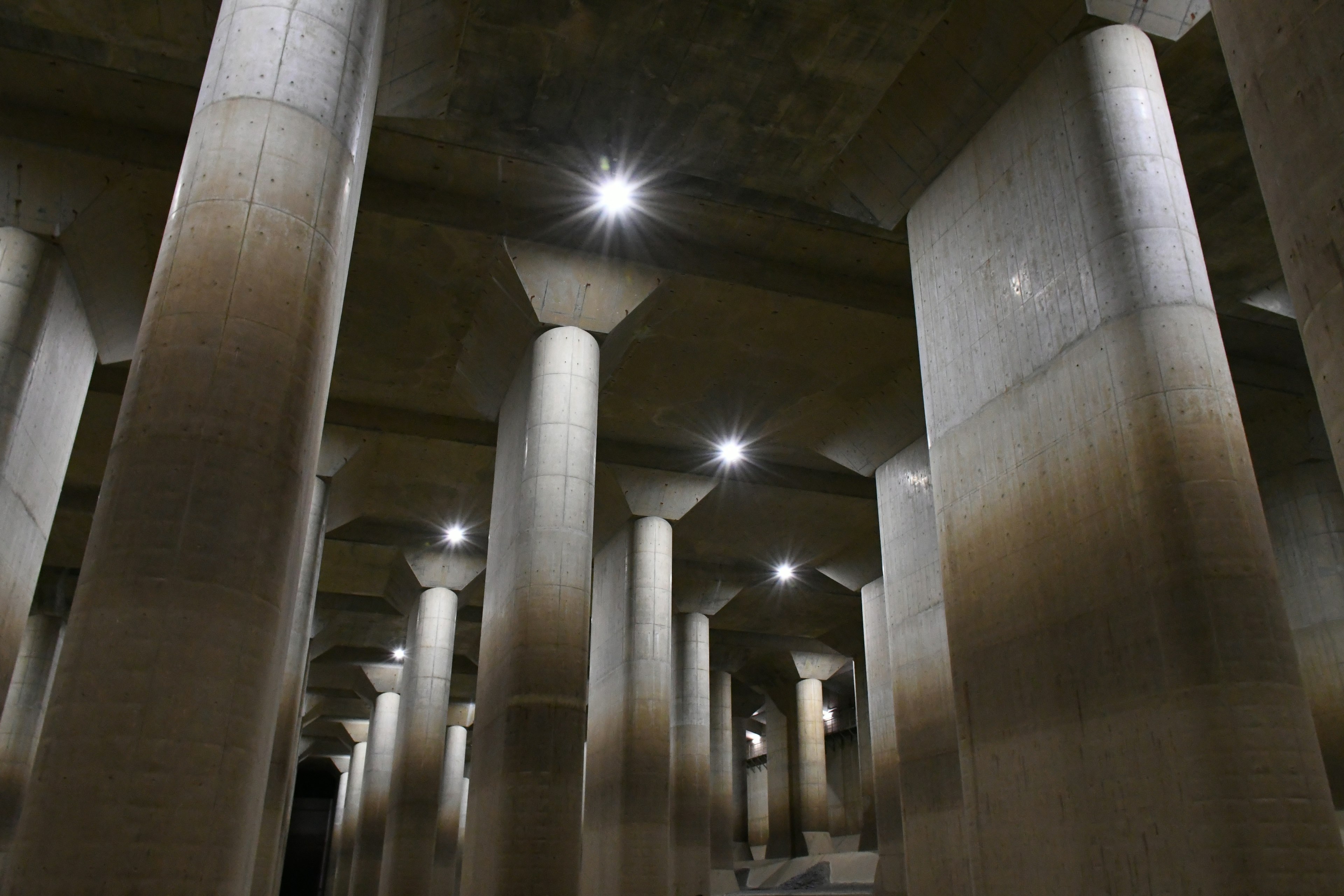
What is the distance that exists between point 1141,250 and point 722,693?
29.7 metres

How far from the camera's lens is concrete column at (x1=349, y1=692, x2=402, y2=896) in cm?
3356

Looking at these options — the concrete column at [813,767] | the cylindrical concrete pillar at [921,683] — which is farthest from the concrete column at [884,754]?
the concrete column at [813,767]

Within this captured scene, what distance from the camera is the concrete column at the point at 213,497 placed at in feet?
18.3

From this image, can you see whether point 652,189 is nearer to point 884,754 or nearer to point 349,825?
point 884,754

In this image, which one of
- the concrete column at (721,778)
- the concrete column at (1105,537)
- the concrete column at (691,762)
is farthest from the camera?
the concrete column at (721,778)

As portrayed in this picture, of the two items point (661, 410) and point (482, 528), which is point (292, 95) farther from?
point (482, 528)

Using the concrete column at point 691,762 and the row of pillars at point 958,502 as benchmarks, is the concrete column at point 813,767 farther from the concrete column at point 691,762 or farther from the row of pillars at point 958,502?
the row of pillars at point 958,502

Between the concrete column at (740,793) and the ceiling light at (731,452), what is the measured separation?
2481 centimetres

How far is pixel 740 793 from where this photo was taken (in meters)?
47.8

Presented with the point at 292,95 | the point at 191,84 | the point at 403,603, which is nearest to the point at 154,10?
the point at 191,84

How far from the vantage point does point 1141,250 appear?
9.63 m

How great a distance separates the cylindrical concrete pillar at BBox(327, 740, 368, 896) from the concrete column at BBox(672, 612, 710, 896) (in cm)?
2101

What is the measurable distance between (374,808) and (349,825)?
13.0 m

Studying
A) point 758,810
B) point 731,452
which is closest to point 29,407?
point 731,452
